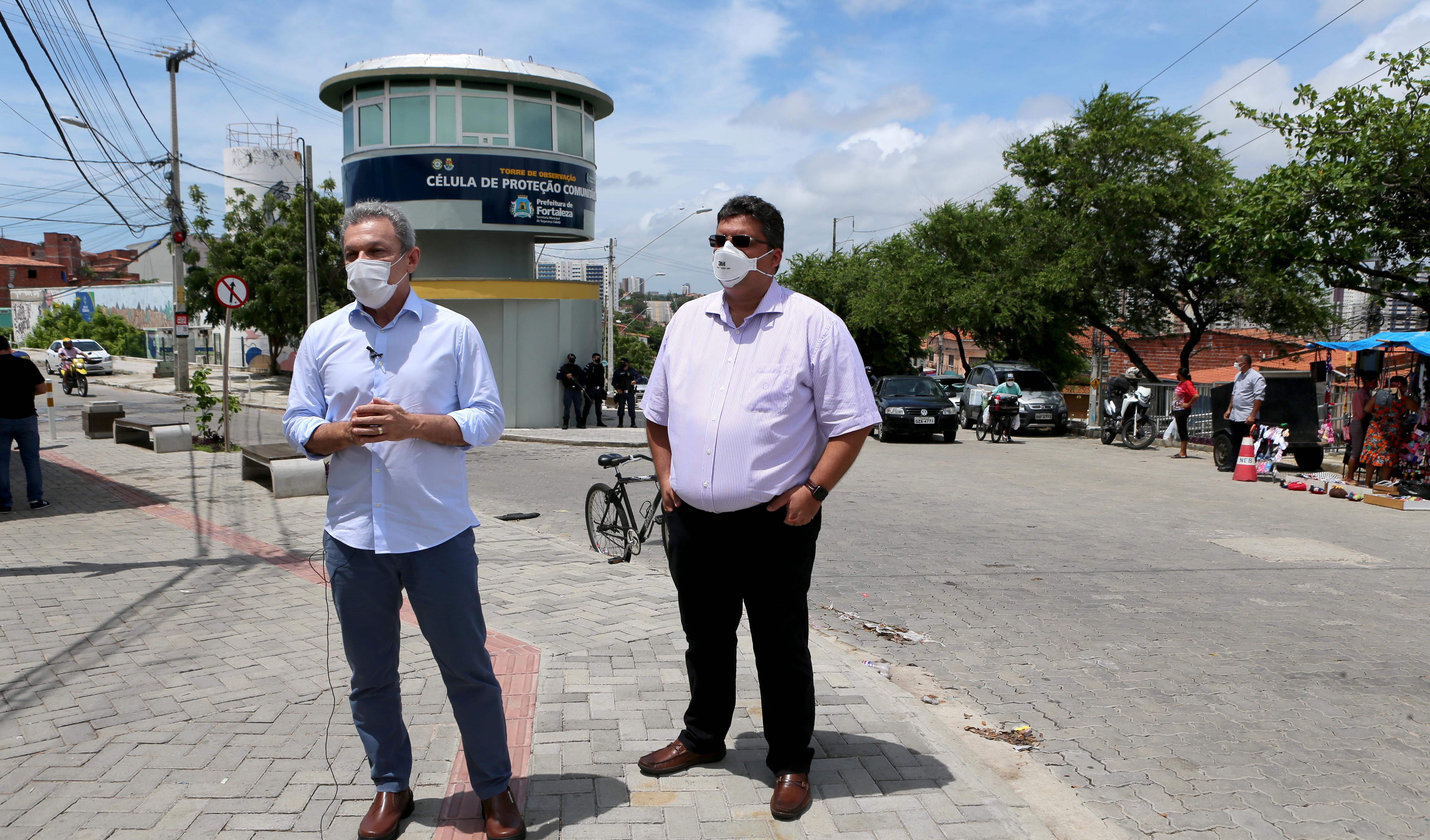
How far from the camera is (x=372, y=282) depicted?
2861 millimetres

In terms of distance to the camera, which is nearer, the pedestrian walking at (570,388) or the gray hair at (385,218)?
the gray hair at (385,218)

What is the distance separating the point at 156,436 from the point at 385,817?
44.7 ft

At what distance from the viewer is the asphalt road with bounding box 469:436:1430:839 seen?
3.62 metres

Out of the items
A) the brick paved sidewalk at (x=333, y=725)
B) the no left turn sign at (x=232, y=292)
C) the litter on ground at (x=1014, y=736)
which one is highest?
the no left turn sign at (x=232, y=292)

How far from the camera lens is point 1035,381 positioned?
81.1 feet

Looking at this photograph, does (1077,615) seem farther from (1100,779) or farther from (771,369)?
(771,369)

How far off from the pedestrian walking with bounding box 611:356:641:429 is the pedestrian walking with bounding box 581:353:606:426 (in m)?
0.44

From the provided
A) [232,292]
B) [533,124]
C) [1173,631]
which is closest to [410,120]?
[533,124]

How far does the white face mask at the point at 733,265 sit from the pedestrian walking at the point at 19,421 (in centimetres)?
888

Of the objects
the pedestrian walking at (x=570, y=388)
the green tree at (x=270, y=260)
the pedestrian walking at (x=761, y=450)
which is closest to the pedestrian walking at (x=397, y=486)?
the pedestrian walking at (x=761, y=450)

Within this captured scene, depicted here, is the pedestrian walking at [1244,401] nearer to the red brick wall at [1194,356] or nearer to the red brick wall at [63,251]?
the red brick wall at [1194,356]

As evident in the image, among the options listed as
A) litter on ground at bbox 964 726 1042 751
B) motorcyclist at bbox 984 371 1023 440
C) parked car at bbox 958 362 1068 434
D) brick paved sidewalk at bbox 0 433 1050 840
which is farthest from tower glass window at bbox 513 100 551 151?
litter on ground at bbox 964 726 1042 751

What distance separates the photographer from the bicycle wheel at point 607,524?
7.70m

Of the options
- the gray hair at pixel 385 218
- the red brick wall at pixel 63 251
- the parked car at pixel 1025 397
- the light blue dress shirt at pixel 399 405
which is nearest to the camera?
the light blue dress shirt at pixel 399 405
